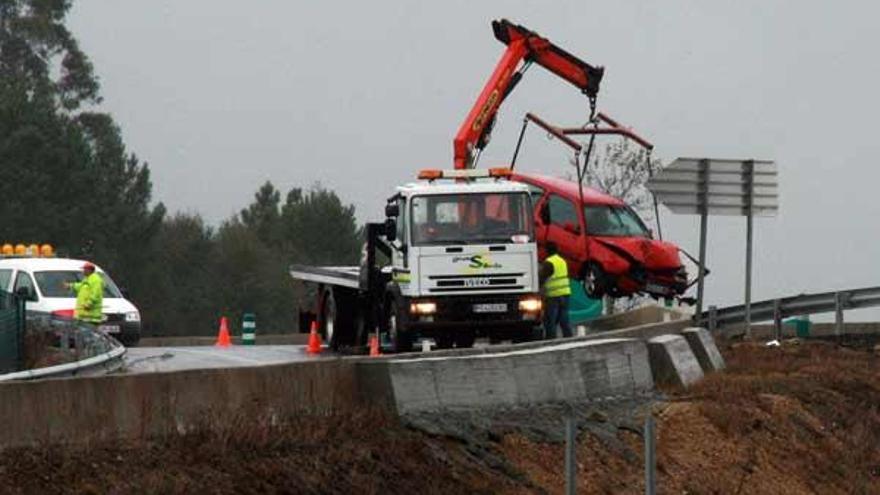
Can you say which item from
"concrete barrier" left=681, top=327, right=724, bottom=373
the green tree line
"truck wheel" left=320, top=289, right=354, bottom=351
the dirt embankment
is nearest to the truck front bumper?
"concrete barrier" left=681, top=327, right=724, bottom=373

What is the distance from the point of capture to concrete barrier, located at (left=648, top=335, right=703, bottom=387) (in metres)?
25.0

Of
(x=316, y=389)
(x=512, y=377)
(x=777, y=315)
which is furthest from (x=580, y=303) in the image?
(x=316, y=389)

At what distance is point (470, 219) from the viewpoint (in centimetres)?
3036

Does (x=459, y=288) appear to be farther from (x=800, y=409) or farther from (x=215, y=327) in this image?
(x=215, y=327)

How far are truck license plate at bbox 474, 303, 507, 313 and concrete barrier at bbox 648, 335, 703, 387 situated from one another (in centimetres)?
499

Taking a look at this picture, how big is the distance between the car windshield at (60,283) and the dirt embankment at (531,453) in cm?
1274

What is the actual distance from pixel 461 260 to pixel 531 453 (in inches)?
451

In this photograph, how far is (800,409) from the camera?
84.3ft

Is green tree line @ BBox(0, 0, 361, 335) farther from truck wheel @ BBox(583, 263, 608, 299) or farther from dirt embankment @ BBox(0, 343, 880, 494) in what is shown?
dirt embankment @ BBox(0, 343, 880, 494)

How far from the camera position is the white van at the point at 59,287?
3684cm

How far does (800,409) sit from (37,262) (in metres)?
16.2

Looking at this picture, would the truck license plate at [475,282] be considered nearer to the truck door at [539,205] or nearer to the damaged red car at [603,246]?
the truck door at [539,205]

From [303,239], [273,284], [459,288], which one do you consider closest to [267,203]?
[303,239]

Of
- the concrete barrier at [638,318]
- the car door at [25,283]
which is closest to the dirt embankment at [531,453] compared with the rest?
the concrete barrier at [638,318]
